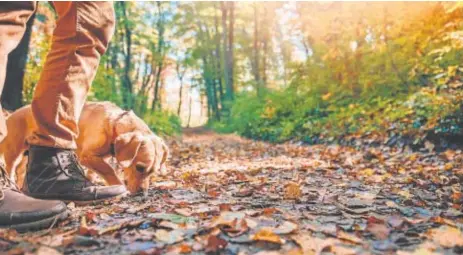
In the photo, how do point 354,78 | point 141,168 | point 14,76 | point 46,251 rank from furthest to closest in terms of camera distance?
1. point 354,78
2. point 14,76
3. point 141,168
4. point 46,251

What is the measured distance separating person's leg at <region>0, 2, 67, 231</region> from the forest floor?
7cm

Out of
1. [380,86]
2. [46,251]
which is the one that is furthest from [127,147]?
[380,86]

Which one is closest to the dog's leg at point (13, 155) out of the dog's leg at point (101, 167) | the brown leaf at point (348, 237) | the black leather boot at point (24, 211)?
the dog's leg at point (101, 167)

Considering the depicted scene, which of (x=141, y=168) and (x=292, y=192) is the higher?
(x=141, y=168)

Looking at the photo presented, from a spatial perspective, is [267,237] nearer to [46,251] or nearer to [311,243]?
[311,243]

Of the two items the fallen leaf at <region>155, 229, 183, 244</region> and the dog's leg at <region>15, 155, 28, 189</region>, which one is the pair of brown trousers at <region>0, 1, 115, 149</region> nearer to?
the fallen leaf at <region>155, 229, 183, 244</region>

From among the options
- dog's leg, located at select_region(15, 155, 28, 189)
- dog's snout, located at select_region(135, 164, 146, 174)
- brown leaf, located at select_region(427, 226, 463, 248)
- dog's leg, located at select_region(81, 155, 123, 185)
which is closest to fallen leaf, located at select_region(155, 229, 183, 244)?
brown leaf, located at select_region(427, 226, 463, 248)

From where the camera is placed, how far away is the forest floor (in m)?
1.75

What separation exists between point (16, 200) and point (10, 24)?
32.4 inches

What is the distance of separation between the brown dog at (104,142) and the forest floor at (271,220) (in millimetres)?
265

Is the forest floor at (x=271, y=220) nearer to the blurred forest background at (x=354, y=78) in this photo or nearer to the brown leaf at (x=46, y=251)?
the brown leaf at (x=46, y=251)

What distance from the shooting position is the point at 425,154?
19.2 ft

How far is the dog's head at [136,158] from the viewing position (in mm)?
3368

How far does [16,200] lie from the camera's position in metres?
2.04
